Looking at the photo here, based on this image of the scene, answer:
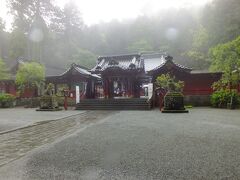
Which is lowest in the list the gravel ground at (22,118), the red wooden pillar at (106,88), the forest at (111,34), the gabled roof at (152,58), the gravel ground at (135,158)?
the gravel ground at (135,158)

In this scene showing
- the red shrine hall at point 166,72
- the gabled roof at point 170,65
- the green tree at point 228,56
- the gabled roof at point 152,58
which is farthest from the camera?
the gabled roof at point 152,58

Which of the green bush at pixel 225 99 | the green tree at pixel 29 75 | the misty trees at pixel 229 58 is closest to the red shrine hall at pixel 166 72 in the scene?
the green bush at pixel 225 99

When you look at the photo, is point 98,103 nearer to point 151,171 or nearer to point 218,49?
point 218,49

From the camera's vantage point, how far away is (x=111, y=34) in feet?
199

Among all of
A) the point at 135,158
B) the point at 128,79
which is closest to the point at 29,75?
the point at 128,79

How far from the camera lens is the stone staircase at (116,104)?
22109 millimetres

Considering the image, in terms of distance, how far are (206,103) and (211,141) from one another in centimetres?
1715

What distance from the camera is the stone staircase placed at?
22.1m

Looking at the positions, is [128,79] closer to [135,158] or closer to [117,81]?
[117,81]

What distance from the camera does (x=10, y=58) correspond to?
47.1 metres

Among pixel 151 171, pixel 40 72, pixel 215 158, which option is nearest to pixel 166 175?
pixel 151 171

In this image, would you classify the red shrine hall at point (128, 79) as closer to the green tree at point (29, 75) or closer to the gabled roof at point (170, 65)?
the gabled roof at point (170, 65)

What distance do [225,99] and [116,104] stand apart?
8839 mm

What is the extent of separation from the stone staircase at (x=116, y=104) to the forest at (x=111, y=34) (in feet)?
48.5
